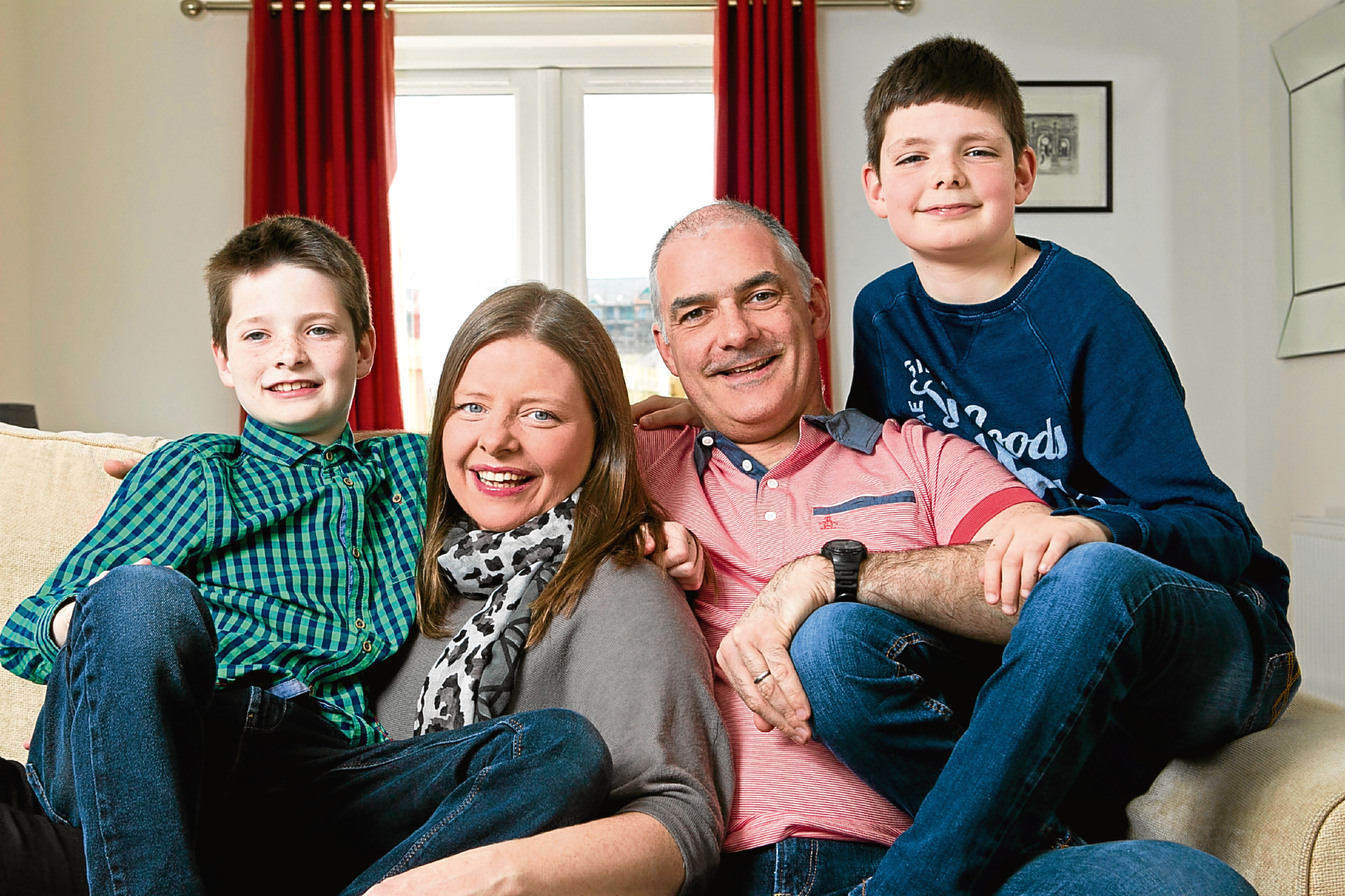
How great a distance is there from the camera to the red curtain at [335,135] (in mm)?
3975

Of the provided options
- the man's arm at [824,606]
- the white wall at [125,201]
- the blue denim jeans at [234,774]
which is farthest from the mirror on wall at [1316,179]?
the white wall at [125,201]

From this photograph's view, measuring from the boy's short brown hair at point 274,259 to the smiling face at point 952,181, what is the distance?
0.84 metres

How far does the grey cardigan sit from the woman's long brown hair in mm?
46

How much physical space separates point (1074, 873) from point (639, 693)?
1.67 ft

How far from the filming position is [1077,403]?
154 centimetres

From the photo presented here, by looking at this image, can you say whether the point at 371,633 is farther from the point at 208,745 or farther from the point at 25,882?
the point at 25,882

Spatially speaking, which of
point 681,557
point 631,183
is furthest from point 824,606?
point 631,183

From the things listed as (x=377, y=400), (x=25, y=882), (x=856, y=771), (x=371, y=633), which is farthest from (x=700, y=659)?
(x=377, y=400)

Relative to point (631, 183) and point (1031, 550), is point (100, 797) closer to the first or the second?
point (1031, 550)

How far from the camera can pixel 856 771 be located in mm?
1317

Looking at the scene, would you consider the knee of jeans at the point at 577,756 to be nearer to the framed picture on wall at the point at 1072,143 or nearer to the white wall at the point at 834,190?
the white wall at the point at 834,190

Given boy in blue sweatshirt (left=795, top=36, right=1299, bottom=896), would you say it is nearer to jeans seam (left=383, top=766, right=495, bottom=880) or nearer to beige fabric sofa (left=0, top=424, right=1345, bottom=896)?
beige fabric sofa (left=0, top=424, right=1345, bottom=896)

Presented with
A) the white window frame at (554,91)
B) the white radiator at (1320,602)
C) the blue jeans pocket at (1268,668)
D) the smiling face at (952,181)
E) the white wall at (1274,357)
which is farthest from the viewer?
the white window frame at (554,91)

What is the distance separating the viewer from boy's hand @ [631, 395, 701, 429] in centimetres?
180
